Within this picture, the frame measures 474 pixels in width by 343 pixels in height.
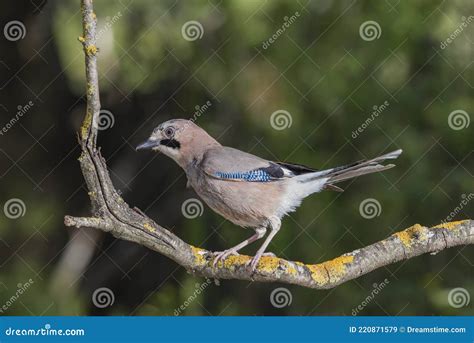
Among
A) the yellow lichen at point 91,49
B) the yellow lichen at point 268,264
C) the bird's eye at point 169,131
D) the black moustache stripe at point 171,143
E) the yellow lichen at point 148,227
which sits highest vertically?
the yellow lichen at point 91,49

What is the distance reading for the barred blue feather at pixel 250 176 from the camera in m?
6.02

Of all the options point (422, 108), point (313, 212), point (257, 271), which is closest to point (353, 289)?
point (313, 212)

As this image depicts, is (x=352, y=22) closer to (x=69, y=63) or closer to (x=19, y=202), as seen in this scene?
(x=69, y=63)

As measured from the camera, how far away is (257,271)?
5699 mm

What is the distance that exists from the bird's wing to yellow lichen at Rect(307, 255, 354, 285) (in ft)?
2.37

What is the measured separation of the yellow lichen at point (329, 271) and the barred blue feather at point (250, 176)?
0.72 meters

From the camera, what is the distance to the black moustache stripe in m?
6.18

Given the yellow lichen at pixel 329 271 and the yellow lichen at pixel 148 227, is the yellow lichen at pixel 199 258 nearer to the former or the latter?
the yellow lichen at pixel 148 227

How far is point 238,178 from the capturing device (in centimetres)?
604

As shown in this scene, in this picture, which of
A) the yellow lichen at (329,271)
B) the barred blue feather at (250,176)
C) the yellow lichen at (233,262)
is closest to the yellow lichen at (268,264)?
the yellow lichen at (233,262)

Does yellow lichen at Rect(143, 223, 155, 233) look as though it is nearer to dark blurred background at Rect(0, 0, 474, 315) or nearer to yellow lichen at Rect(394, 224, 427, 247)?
yellow lichen at Rect(394, 224, 427, 247)

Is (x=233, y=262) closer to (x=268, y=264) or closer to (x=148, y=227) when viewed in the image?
(x=268, y=264)

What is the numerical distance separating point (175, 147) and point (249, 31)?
224cm

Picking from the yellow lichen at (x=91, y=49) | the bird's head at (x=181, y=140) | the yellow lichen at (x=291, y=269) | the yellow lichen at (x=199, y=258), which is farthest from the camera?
the bird's head at (x=181, y=140)
